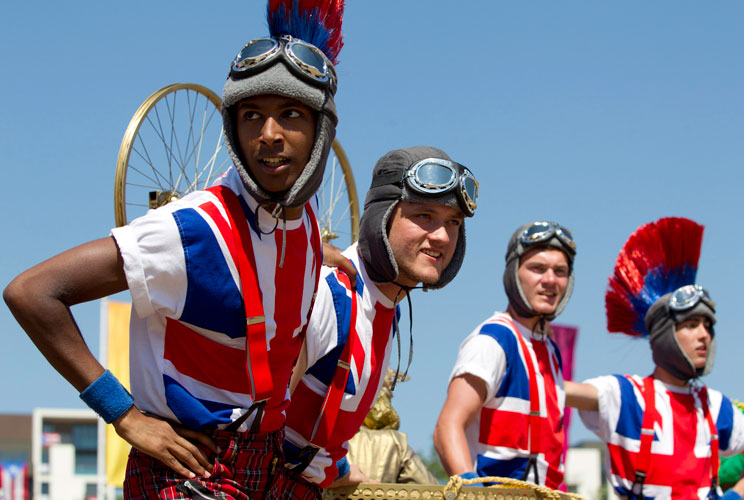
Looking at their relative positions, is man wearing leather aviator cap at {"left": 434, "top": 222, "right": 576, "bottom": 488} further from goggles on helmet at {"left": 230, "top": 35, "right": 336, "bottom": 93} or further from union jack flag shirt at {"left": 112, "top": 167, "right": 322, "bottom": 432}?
goggles on helmet at {"left": 230, "top": 35, "right": 336, "bottom": 93}

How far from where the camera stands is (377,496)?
3.75 metres

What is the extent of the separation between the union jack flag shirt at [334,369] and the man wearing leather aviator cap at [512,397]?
37.2 inches

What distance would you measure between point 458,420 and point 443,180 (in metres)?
1.30

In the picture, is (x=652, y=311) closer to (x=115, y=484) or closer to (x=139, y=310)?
(x=139, y=310)

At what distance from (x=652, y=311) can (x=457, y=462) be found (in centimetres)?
212

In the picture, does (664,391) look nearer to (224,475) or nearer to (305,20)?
(305,20)

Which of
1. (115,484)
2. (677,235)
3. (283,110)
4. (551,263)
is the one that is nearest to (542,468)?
(551,263)

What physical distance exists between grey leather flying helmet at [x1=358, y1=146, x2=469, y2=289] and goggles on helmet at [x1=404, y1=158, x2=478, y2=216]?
0.02 metres

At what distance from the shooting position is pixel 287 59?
2990 mm

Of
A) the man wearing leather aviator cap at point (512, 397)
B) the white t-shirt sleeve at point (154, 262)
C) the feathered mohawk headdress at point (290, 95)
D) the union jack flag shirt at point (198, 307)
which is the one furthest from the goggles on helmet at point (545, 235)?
the white t-shirt sleeve at point (154, 262)

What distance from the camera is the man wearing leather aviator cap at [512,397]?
475 cm

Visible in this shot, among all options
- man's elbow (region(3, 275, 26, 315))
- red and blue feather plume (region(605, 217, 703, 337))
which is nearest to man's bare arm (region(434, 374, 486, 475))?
red and blue feather plume (region(605, 217, 703, 337))

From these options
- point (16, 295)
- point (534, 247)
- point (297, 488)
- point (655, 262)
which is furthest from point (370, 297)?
point (655, 262)

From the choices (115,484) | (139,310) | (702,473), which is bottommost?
Result: (115,484)
